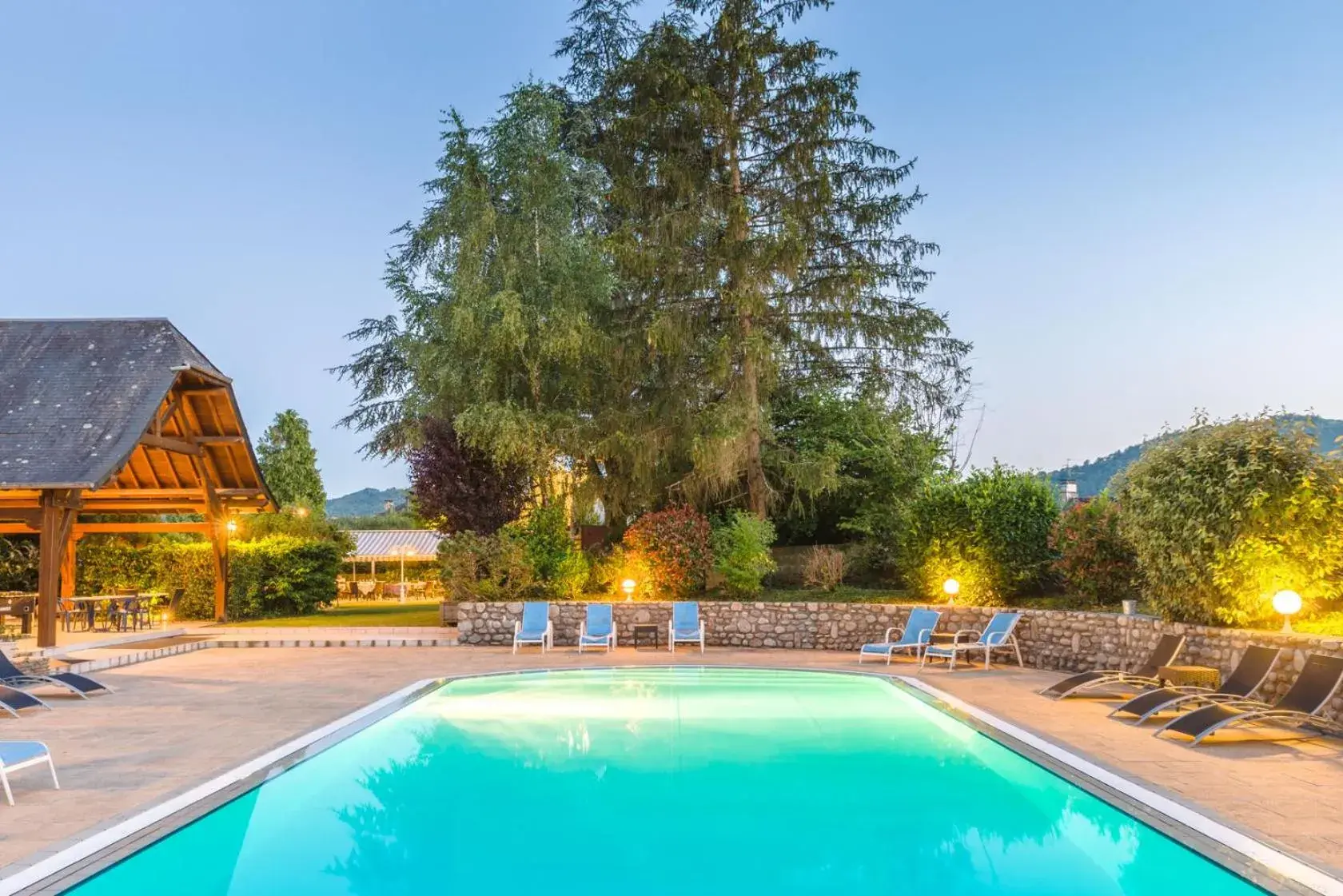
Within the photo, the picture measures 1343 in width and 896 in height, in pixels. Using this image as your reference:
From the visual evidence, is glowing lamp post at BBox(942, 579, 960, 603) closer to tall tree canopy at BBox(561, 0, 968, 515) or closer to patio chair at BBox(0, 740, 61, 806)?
tall tree canopy at BBox(561, 0, 968, 515)

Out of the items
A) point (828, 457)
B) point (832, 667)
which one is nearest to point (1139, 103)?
point (828, 457)

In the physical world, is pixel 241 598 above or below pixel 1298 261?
below

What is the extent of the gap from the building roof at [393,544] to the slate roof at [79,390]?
16.3m

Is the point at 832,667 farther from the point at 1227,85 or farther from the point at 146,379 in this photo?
the point at 146,379

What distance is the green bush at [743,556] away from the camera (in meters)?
18.9

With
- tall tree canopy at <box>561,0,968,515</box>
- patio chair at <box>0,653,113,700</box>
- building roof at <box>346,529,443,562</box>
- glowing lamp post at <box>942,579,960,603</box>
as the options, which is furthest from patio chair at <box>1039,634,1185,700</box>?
building roof at <box>346,529,443,562</box>

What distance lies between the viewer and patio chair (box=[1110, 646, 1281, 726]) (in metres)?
9.20

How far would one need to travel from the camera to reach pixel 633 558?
19328 millimetres

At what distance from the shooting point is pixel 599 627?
57.9 ft

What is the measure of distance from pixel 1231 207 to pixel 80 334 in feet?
79.5

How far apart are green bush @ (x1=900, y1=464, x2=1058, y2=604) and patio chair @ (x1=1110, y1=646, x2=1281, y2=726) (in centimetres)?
684

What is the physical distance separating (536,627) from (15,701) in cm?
875

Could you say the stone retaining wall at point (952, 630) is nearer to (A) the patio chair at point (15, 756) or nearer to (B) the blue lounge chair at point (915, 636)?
(B) the blue lounge chair at point (915, 636)

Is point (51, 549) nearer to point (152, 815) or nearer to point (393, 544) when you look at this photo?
point (152, 815)
